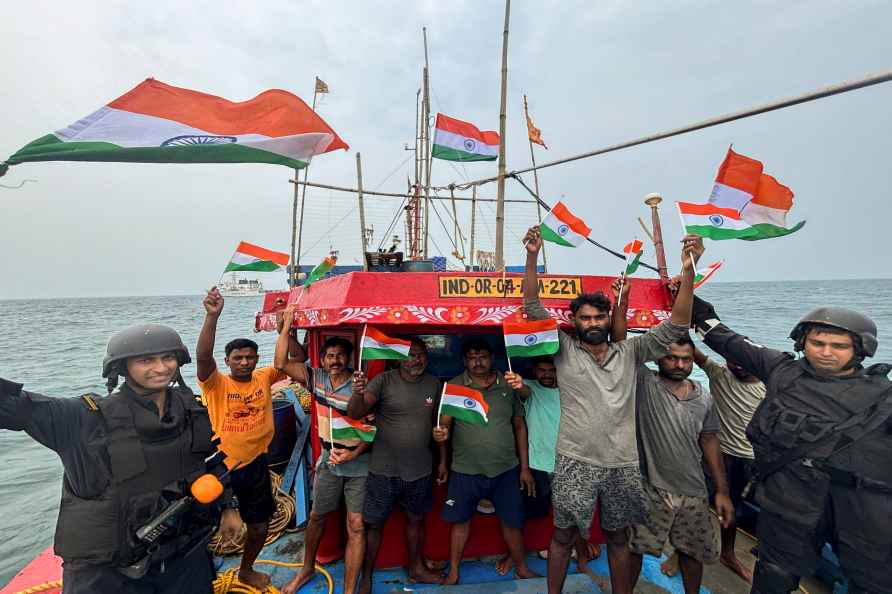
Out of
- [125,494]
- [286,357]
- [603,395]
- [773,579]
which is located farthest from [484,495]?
[125,494]

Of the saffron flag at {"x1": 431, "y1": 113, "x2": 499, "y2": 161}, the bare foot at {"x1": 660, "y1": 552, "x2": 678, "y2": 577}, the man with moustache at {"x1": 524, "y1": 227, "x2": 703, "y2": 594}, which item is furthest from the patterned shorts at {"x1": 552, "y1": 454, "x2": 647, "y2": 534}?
the saffron flag at {"x1": 431, "y1": 113, "x2": 499, "y2": 161}

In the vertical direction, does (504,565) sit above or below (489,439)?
below

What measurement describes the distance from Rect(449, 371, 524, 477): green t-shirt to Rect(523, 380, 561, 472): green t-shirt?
17 cm

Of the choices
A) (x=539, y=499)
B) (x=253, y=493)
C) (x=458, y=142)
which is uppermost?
(x=458, y=142)

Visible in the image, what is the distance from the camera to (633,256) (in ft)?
12.5

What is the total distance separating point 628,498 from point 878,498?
A: 129 cm

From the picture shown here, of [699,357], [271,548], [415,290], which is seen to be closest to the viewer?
[415,290]

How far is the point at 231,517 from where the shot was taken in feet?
8.98

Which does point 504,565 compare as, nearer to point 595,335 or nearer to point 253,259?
point 595,335

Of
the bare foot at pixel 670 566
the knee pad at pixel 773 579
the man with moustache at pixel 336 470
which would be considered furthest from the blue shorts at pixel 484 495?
the knee pad at pixel 773 579

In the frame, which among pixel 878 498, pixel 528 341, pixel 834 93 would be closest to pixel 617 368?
pixel 528 341

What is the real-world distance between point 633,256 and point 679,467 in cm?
177

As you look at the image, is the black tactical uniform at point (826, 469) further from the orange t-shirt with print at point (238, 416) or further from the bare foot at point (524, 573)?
the orange t-shirt with print at point (238, 416)

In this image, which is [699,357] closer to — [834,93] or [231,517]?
[834,93]
